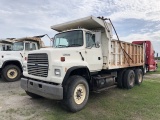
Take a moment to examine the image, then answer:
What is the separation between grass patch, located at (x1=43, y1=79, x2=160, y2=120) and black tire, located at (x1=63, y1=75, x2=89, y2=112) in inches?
7.8

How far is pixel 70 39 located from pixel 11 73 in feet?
19.3

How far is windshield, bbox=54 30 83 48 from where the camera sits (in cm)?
587

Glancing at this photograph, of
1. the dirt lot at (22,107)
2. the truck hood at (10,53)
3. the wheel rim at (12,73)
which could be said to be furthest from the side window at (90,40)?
the wheel rim at (12,73)

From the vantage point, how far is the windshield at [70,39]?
5871 millimetres

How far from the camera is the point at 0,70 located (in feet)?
33.6

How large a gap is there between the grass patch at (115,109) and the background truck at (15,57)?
5539mm

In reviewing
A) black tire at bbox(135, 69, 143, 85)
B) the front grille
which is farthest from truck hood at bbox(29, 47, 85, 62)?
black tire at bbox(135, 69, 143, 85)

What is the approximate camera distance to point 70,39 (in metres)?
6.07

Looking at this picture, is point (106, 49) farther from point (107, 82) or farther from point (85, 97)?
point (85, 97)

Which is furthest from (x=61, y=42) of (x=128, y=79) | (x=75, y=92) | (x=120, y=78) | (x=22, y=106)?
(x=128, y=79)

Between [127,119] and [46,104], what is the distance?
2.77m

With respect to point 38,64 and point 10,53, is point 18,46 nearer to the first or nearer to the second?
point 10,53

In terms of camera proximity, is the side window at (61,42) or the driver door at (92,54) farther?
the side window at (61,42)

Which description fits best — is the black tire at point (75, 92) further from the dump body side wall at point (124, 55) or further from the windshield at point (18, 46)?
the windshield at point (18, 46)
